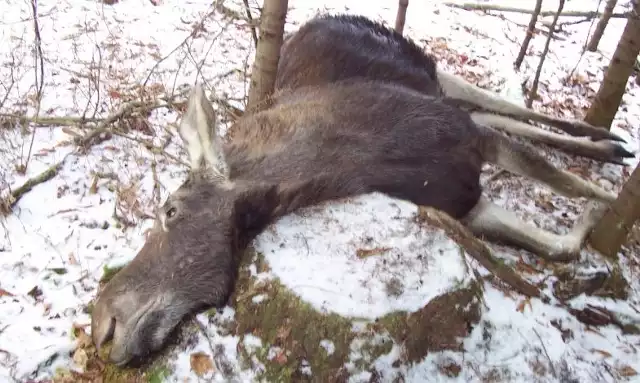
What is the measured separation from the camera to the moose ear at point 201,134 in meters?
3.28

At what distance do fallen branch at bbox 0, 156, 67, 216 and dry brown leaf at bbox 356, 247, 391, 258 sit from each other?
2.77m

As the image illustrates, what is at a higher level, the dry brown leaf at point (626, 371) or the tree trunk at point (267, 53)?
the tree trunk at point (267, 53)

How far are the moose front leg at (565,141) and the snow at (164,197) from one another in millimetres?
127

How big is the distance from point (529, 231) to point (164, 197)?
2.93 metres

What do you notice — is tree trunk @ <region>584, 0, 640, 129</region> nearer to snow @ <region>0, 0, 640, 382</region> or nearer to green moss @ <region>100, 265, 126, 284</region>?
snow @ <region>0, 0, 640, 382</region>

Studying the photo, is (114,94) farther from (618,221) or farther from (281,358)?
(618,221)

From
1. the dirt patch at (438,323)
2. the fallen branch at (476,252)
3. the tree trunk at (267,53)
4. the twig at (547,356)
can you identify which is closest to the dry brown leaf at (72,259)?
the tree trunk at (267,53)

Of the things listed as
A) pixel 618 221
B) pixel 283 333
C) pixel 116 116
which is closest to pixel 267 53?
pixel 116 116

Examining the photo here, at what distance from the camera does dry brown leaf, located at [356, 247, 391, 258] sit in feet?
10.4

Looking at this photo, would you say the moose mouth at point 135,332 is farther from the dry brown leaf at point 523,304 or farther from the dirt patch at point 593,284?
the dirt patch at point 593,284

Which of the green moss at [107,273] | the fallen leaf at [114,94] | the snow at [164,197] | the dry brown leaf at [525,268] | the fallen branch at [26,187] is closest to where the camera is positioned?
the snow at [164,197]

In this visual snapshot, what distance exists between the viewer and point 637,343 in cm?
355

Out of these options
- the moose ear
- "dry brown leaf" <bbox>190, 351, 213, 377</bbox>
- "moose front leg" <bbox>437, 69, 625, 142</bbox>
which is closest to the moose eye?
the moose ear

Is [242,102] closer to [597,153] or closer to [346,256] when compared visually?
[346,256]
